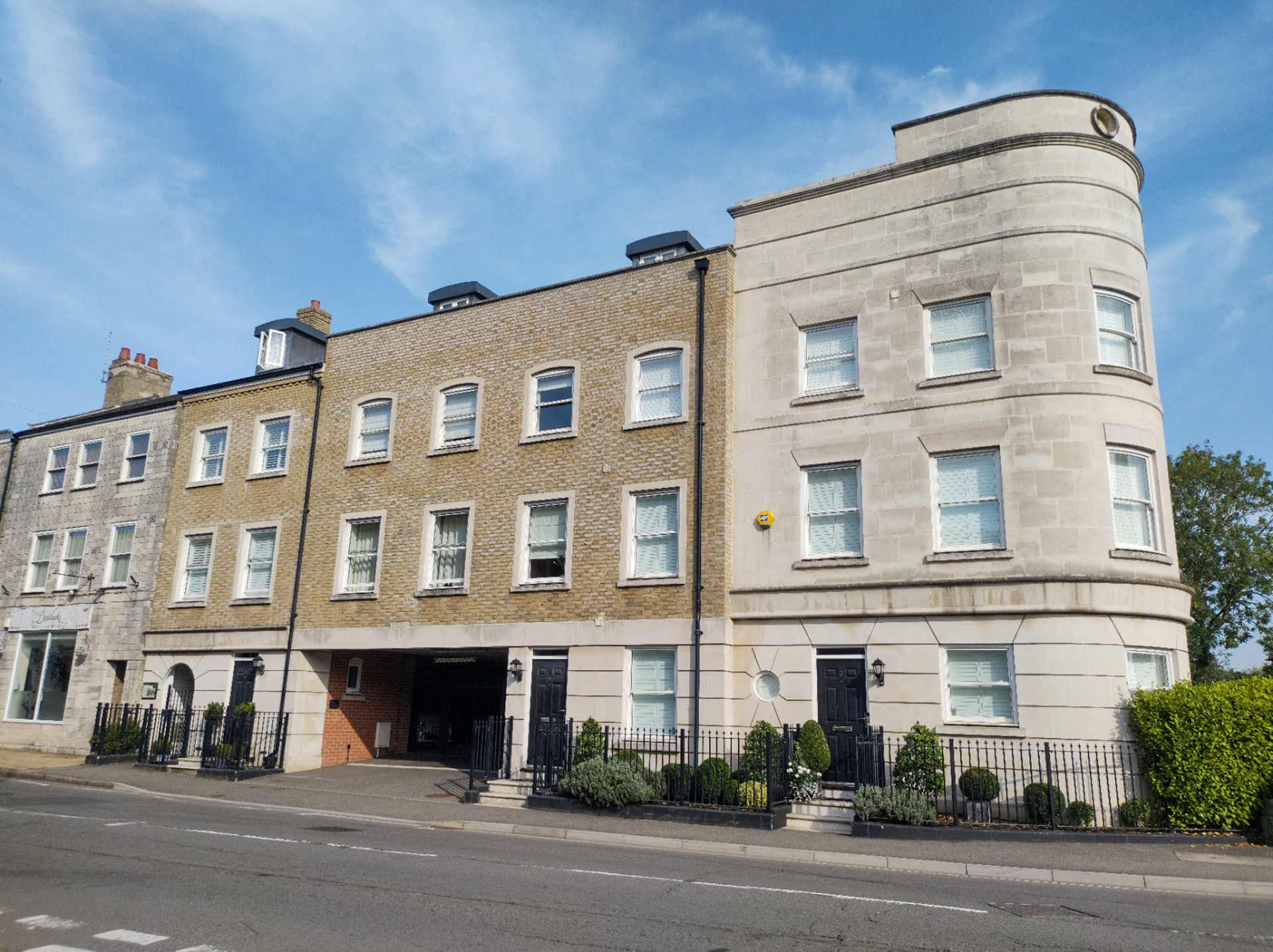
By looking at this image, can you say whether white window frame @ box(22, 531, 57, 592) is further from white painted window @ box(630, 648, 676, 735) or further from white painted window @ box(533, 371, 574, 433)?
white painted window @ box(630, 648, 676, 735)

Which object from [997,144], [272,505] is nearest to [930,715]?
[997,144]

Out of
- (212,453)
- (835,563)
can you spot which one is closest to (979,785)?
(835,563)

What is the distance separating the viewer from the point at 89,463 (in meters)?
29.5

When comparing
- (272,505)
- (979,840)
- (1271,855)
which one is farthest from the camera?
(272,505)

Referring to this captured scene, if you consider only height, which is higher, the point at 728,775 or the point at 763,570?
the point at 763,570

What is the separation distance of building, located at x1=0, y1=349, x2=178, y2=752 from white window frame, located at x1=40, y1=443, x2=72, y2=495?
1.4 inches

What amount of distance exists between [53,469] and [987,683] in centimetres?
2877

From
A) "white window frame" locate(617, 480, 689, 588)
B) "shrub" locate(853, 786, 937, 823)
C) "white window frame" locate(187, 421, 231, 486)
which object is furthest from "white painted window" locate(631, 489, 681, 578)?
"white window frame" locate(187, 421, 231, 486)

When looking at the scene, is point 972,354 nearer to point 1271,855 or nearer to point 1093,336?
point 1093,336

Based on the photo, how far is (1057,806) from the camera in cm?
1439

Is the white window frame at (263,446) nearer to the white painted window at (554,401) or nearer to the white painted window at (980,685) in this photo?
the white painted window at (554,401)

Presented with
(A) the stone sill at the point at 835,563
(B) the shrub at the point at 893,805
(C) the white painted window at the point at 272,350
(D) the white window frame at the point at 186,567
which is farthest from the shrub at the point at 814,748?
(C) the white painted window at the point at 272,350

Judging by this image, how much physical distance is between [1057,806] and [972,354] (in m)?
7.99

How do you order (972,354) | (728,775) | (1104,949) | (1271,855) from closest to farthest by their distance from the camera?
(1104,949) < (1271,855) < (728,775) < (972,354)
